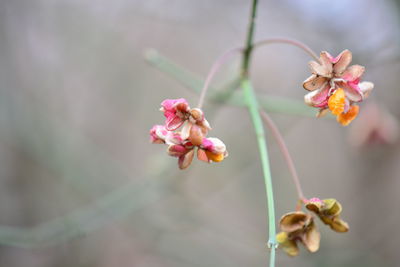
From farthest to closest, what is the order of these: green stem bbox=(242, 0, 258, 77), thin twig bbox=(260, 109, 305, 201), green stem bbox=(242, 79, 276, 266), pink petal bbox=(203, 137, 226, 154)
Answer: green stem bbox=(242, 0, 258, 77) → thin twig bbox=(260, 109, 305, 201) → pink petal bbox=(203, 137, 226, 154) → green stem bbox=(242, 79, 276, 266)

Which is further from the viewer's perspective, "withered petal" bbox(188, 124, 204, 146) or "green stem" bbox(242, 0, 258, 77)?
"green stem" bbox(242, 0, 258, 77)

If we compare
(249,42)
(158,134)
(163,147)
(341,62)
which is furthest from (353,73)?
(163,147)

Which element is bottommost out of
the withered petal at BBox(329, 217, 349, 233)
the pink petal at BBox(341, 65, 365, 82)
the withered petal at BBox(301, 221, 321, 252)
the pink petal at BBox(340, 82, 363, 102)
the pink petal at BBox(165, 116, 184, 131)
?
the withered petal at BBox(301, 221, 321, 252)

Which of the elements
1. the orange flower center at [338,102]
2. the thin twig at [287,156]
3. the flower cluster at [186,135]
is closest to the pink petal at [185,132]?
the flower cluster at [186,135]

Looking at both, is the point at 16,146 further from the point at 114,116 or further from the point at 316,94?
the point at 316,94

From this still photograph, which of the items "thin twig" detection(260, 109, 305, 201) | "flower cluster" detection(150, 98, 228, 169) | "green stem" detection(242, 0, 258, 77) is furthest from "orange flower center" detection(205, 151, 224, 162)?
"green stem" detection(242, 0, 258, 77)

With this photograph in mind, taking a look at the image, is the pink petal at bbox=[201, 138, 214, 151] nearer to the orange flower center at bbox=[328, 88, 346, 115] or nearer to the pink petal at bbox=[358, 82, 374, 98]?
the orange flower center at bbox=[328, 88, 346, 115]
